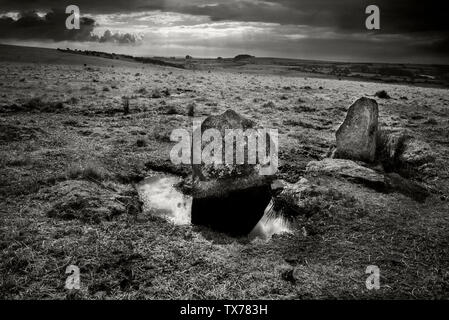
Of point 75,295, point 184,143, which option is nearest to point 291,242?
point 75,295

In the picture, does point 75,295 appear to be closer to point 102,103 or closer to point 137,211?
point 137,211

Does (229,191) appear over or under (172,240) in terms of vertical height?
over

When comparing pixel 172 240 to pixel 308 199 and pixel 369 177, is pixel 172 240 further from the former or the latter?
pixel 369 177

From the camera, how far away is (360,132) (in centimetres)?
946

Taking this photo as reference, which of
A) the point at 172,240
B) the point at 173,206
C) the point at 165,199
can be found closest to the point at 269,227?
the point at 172,240

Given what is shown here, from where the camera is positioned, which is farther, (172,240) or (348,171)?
(348,171)

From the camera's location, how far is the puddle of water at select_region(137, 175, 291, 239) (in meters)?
6.94

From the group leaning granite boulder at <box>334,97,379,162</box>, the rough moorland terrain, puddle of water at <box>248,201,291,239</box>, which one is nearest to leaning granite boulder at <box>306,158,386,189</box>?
the rough moorland terrain

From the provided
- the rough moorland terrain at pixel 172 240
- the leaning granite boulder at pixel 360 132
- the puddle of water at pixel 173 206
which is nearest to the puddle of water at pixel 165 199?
the puddle of water at pixel 173 206

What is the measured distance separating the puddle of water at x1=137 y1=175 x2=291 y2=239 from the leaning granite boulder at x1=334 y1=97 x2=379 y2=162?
3.34m

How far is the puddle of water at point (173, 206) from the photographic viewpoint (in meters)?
6.94

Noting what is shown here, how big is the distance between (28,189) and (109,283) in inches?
146

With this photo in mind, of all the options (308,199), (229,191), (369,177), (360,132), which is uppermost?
(360,132)

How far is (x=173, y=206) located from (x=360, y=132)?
569cm
